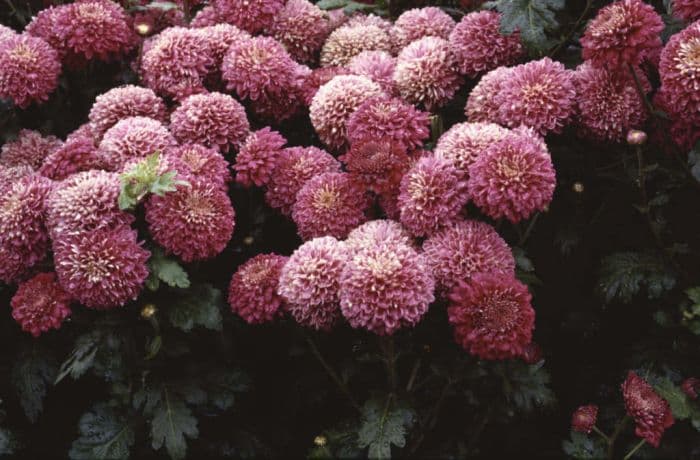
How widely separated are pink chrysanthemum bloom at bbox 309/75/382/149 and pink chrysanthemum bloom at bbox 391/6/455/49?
1.56ft

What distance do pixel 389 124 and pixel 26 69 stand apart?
4.26 feet

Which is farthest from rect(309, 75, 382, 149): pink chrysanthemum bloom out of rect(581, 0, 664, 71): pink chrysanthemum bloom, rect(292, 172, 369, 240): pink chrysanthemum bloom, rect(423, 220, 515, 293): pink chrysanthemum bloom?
rect(581, 0, 664, 71): pink chrysanthemum bloom

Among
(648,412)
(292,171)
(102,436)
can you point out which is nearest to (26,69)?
(292,171)

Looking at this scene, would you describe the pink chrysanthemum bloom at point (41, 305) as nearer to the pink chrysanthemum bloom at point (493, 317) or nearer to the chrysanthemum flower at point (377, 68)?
the pink chrysanthemum bloom at point (493, 317)

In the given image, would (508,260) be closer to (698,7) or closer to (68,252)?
(698,7)

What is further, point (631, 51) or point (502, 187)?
point (631, 51)

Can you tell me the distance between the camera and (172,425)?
1820 millimetres

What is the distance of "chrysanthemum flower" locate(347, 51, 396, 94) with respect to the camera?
7.54ft

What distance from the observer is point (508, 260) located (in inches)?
67.5

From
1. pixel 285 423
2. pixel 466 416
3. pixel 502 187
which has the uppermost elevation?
pixel 502 187

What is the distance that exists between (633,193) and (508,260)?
70cm

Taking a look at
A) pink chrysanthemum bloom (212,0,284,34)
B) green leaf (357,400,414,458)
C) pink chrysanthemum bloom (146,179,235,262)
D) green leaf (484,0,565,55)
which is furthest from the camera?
pink chrysanthemum bloom (212,0,284,34)

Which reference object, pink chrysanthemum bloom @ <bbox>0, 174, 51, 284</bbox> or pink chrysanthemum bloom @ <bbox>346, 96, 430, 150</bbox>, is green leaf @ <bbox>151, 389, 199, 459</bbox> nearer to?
pink chrysanthemum bloom @ <bbox>0, 174, 51, 284</bbox>

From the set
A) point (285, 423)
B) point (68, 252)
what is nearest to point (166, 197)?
point (68, 252)
